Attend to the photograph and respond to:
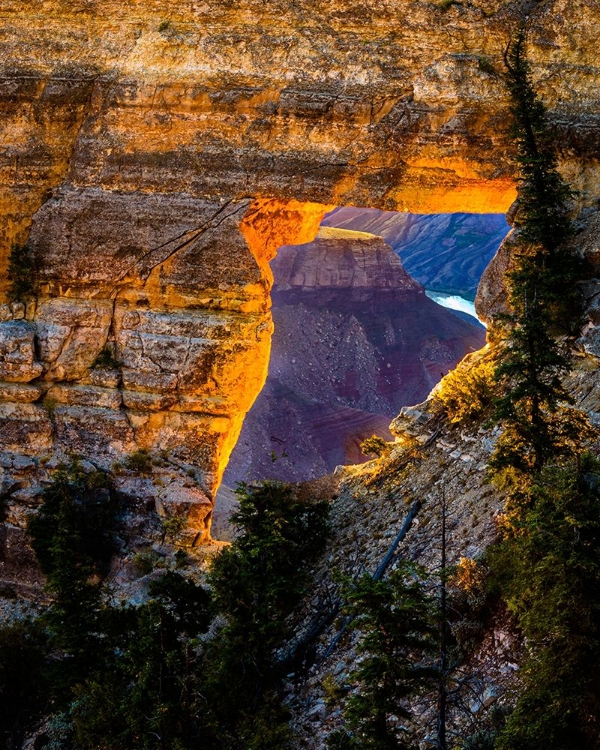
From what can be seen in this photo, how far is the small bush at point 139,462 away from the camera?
24.3m

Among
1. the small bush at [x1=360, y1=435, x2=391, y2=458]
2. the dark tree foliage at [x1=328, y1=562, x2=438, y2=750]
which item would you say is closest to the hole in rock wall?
the small bush at [x1=360, y1=435, x2=391, y2=458]

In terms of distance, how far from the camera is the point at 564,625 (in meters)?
8.81

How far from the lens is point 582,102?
2181 centimetres

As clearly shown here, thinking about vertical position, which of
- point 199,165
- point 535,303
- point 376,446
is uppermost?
point 199,165

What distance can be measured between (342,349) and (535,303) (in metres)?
65.5

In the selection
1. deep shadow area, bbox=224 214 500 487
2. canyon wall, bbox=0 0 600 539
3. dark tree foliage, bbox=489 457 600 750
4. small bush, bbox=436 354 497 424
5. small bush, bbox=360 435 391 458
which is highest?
deep shadow area, bbox=224 214 500 487

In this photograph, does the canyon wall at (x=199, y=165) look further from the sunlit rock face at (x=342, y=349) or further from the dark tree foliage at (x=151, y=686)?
the sunlit rock face at (x=342, y=349)

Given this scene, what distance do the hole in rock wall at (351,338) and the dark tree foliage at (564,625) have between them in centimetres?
5569

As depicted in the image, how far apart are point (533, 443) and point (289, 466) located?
50405 millimetres

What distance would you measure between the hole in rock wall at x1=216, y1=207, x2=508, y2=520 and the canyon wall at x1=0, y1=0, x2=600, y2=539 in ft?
136

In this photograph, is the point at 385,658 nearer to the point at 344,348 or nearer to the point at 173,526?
the point at 173,526

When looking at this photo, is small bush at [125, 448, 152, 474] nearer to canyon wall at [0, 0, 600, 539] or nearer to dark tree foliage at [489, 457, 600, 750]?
canyon wall at [0, 0, 600, 539]

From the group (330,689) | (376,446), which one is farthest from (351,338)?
(330,689)

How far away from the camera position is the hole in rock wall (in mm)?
68875
